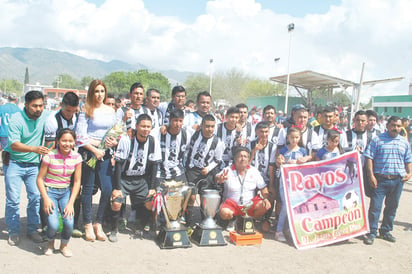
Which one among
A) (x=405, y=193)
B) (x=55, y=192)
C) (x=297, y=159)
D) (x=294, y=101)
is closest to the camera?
(x=55, y=192)

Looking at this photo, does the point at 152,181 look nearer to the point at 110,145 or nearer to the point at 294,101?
the point at 110,145

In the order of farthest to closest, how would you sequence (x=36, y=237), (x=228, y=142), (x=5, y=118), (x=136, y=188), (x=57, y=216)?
(x=5, y=118), (x=228, y=142), (x=136, y=188), (x=36, y=237), (x=57, y=216)

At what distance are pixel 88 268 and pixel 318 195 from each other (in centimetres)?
365

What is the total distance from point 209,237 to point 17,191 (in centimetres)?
281

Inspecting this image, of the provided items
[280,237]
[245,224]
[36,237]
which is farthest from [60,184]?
[280,237]

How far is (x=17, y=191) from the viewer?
15.9 feet

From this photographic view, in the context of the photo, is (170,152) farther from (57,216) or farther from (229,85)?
(229,85)

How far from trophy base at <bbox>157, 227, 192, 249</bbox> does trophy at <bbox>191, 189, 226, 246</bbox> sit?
0.72 ft

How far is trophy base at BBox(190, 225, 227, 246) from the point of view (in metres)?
5.31

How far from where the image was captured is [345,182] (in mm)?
5879

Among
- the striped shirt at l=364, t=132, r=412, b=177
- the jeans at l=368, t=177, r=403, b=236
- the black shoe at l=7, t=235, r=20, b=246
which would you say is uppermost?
the striped shirt at l=364, t=132, r=412, b=177

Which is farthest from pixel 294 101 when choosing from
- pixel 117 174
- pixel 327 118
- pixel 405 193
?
pixel 117 174

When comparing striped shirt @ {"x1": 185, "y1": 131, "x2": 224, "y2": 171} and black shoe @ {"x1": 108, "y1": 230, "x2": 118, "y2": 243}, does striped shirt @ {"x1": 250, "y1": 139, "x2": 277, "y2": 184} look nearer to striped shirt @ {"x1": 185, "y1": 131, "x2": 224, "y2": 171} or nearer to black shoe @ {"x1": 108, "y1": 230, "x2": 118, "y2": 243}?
striped shirt @ {"x1": 185, "y1": 131, "x2": 224, "y2": 171}

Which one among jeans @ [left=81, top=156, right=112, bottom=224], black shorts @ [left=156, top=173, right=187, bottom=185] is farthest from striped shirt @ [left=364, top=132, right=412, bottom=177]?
jeans @ [left=81, top=156, right=112, bottom=224]
